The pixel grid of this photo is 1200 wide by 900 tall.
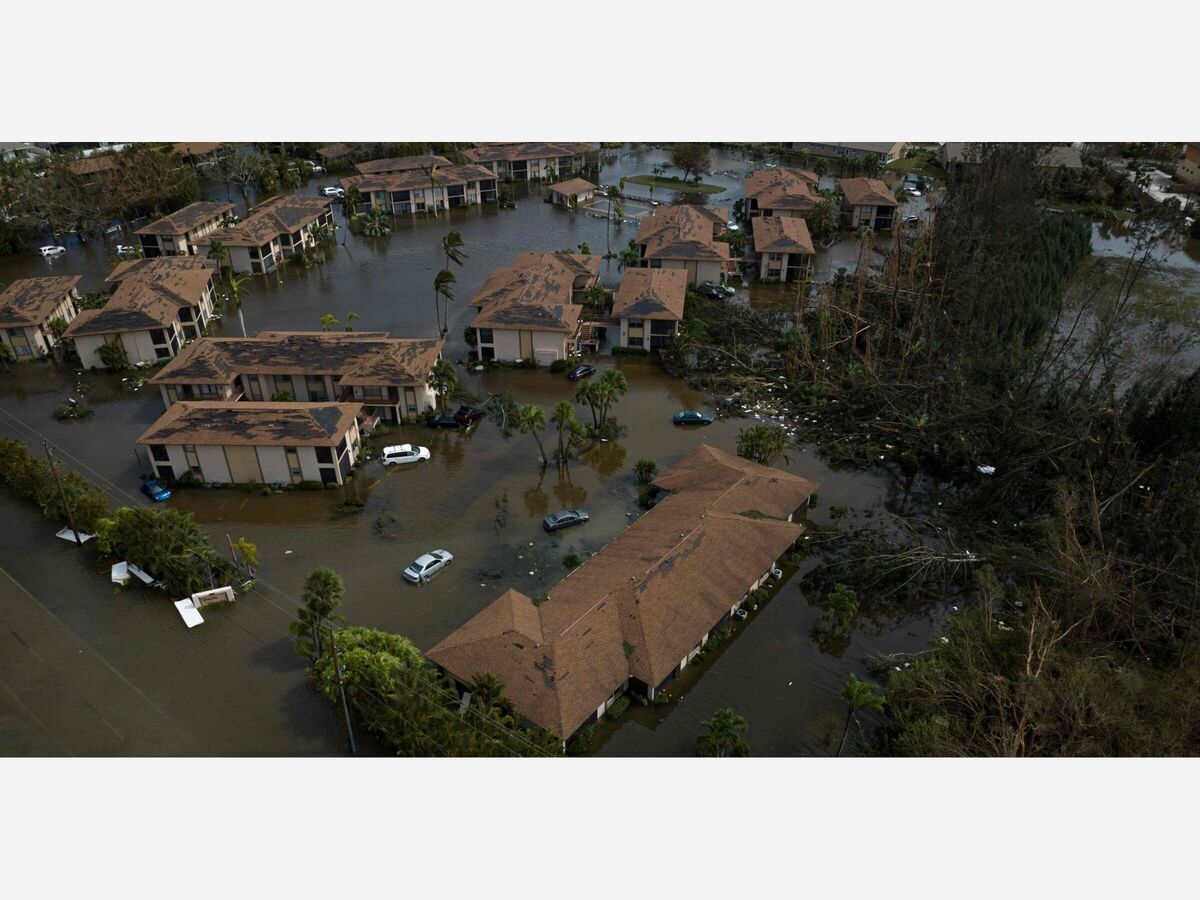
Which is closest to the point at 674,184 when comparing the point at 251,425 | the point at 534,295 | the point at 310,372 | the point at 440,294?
the point at 440,294

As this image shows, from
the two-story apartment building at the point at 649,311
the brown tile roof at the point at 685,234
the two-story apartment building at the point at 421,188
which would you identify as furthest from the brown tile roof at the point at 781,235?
the two-story apartment building at the point at 421,188

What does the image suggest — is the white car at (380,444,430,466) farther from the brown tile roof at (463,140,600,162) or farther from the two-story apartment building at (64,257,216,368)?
the brown tile roof at (463,140,600,162)

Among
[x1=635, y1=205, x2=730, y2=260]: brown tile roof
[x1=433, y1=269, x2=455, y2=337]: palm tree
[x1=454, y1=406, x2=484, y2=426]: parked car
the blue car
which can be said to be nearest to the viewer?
the blue car

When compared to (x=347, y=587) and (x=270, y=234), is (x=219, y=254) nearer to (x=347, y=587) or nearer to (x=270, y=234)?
(x=270, y=234)

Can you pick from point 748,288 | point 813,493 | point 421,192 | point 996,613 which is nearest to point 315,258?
point 421,192

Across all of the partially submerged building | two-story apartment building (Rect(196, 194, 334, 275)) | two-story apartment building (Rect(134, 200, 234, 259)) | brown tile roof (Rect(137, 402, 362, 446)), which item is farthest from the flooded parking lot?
two-story apartment building (Rect(134, 200, 234, 259))

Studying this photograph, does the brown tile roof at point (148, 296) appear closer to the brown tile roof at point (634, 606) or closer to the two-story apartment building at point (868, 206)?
the brown tile roof at point (634, 606)

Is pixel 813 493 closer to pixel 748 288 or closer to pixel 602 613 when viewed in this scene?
pixel 602 613
